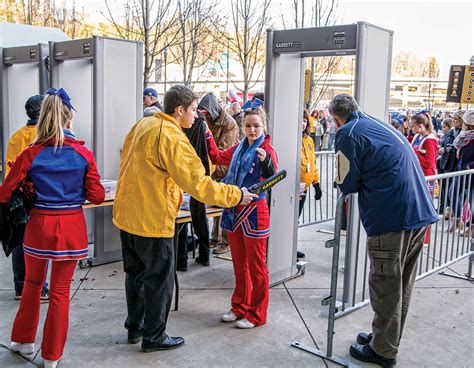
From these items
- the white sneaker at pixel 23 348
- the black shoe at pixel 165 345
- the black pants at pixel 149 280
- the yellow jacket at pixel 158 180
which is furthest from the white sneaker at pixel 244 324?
the white sneaker at pixel 23 348

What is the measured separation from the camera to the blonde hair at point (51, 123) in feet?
11.5

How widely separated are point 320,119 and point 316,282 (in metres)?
20.2

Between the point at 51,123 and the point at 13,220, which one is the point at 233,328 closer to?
the point at 13,220

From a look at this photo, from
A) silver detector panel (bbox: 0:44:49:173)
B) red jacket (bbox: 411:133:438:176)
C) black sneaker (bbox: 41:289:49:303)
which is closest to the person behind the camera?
black sneaker (bbox: 41:289:49:303)

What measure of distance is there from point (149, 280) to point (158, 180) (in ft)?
2.43

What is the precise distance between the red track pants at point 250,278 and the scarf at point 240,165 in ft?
0.39

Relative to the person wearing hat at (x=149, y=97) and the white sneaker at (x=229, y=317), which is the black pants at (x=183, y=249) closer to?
the white sneaker at (x=229, y=317)

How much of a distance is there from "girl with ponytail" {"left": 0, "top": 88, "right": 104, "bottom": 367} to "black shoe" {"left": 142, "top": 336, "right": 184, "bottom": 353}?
23.9 inches

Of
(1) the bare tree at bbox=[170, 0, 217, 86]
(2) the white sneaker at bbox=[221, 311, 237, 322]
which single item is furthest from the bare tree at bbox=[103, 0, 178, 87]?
(2) the white sneaker at bbox=[221, 311, 237, 322]

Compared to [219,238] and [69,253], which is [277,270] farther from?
[69,253]

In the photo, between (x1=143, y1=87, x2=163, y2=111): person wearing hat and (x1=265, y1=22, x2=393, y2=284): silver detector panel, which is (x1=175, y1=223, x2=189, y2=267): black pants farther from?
(x1=143, y1=87, x2=163, y2=111): person wearing hat

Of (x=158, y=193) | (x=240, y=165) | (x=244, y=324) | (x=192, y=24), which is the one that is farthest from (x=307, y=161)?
(x=192, y=24)

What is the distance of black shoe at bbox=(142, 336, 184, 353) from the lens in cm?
398

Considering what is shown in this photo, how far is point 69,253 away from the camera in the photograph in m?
3.54
